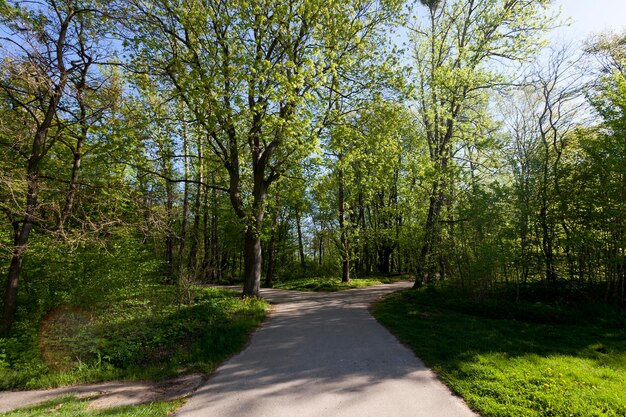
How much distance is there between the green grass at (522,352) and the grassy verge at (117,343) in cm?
411

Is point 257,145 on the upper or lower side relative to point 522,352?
upper

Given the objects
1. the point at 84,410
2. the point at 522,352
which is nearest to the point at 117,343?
the point at 84,410

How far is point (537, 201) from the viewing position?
33.7ft

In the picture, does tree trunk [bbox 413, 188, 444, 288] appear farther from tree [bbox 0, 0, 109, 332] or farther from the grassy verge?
tree [bbox 0, 0, 109, 332]

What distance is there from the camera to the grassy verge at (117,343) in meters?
5.56

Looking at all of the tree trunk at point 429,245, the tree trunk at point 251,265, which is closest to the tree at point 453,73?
the tree trunk at point 429,245

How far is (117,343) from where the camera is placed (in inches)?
255

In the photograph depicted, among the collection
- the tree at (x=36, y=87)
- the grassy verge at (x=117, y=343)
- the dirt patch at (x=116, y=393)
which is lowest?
the dirt patch at (x=116, y=393)

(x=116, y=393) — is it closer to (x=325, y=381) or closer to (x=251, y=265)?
(x=325, y=381)

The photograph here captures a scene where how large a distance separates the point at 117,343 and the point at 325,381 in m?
4.39

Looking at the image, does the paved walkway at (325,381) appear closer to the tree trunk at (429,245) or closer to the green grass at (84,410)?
the green grass at (84,410)

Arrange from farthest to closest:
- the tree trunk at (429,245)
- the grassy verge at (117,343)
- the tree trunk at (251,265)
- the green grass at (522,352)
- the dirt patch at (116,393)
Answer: the tree trunk at (429,245)
the tree trunk at (251,265)
the grassy verge at (117,343)
the dirt patch at (116,393)
the green grass at (522,352)

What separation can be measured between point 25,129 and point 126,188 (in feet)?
7.60

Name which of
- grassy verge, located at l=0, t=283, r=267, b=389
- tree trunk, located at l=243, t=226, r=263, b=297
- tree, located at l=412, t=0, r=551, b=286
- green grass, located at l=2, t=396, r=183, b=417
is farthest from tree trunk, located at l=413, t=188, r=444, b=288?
green grass, located at l=2, t=396, r=183, b=417
